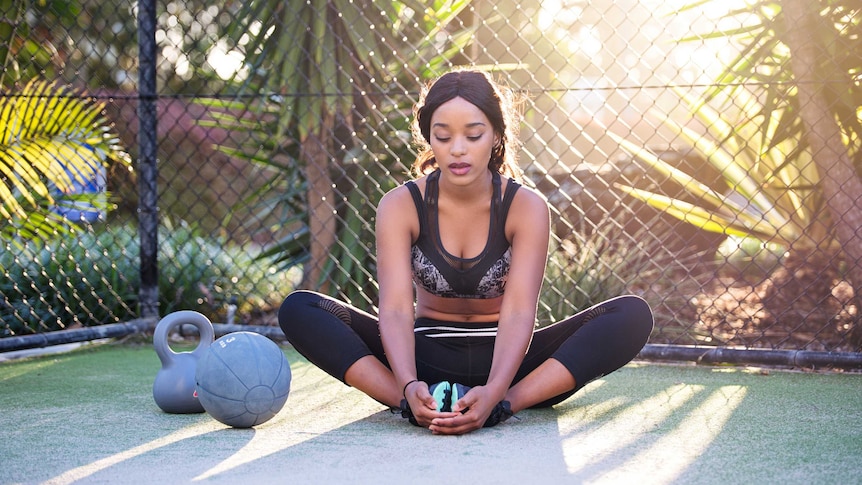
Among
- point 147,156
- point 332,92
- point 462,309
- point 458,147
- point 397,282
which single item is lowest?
point 462,309

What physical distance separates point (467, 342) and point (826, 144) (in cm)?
207

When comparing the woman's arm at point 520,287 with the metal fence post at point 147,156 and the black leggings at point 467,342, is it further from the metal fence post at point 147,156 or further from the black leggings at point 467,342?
the metal fence post at point 147,156

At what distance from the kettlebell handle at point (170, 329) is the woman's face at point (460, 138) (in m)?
0.84

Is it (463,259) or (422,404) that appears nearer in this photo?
(422,404)

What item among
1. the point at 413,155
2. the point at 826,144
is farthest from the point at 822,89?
the point at 413,155

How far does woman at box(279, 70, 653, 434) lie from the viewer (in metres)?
2.53

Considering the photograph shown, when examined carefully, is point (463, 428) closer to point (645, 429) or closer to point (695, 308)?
point (645, 429)

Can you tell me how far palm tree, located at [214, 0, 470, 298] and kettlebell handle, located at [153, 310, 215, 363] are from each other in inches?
77.0

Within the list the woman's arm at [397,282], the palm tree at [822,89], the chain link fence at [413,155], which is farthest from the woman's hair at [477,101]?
the palm tree at [822,89]

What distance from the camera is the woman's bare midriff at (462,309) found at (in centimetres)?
275

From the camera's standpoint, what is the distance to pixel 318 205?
196 inches

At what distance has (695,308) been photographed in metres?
5.29

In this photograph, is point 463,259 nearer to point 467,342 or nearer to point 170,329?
point 467,342

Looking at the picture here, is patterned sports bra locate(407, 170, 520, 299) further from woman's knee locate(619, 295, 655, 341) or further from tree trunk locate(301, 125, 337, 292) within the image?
tree trunk locate(301, 125, 337, 292)
